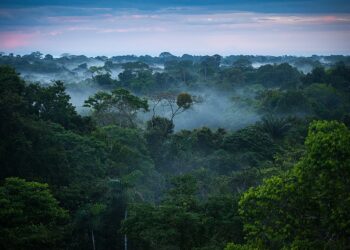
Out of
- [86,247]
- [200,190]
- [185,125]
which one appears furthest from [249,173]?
[185,125]

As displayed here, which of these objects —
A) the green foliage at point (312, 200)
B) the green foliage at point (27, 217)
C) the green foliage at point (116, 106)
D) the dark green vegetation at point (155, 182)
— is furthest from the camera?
the green foliage at point (116, 106)

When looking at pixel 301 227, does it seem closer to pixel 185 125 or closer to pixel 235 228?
pixel 235 228

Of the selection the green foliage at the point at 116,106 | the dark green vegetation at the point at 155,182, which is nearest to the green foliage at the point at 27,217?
the dark green vegetation at the point at 155,182

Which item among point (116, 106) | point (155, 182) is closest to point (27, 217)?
point (155, 182)

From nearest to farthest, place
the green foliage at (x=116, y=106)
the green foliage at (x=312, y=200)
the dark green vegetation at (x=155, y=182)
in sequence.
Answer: the green foliage at (x=312, y=200), the dark green vegetation at (x=155, y=182), the green foliage at (x=116, y=106)

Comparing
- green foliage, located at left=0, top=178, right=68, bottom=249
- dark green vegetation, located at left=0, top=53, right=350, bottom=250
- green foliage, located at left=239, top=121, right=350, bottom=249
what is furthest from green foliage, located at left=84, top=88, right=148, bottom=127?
green foliage, located at left=239, top=121, right=350, bottom=249

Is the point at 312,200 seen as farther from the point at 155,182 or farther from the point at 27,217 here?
the point at 155,182

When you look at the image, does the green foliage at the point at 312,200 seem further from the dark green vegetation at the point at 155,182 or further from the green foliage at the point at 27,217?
the green foliage at the point at 27,217

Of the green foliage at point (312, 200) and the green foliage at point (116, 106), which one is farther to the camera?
the green foliage at point (116, 106)

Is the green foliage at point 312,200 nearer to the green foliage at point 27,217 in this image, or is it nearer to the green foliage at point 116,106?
the green foliage at point 27,217

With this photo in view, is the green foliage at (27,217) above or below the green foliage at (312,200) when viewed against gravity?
below
